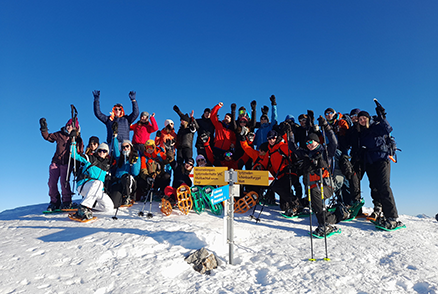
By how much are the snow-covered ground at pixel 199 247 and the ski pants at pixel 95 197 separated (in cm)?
50

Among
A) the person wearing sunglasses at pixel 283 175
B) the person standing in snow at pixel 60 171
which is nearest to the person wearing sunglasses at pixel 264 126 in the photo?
the person wearing sunglasses at pixel 283 175

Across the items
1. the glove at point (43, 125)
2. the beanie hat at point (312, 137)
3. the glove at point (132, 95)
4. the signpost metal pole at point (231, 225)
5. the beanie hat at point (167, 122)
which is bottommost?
the signpost metal pole at point (231, 225)

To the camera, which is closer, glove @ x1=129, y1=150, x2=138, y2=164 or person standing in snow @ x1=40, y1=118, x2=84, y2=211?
glove @ x1=129, y1=150, x2=138, y2=164

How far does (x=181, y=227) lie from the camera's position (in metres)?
6.07

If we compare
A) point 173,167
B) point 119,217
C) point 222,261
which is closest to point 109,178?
point 119,217

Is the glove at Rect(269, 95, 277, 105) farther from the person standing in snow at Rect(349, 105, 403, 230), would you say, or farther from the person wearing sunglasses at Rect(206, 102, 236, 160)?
the person standing in snow at Rect(349, 105, 403, 230)

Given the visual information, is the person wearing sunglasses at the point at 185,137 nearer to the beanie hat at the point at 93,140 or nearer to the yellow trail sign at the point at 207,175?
the beanie hat at the point at 93,140

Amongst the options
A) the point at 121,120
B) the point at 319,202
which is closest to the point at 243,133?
the point at 319,202

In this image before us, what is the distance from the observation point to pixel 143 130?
31.1ft

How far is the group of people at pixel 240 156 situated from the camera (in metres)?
6.29

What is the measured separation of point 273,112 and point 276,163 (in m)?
2.31

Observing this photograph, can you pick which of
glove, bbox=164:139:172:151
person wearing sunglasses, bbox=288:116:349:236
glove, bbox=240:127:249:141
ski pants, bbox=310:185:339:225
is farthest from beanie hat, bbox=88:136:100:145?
ski pants, bbox=310:185:339:225

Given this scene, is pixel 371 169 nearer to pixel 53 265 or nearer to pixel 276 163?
pixel 276 163

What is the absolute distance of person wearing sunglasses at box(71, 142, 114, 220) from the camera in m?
6.74
